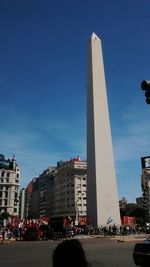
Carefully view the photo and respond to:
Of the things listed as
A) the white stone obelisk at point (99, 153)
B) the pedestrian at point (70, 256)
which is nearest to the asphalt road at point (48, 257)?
the pedestrian at point (70, 256)

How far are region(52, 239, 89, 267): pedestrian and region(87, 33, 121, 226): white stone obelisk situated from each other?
155 ft

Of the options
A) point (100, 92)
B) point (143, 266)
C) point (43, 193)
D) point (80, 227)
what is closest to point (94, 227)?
point (80, 227)

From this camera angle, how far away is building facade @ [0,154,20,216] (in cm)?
12319

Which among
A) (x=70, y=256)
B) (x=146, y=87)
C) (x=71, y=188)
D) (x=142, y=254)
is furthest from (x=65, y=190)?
(x=70, y=256)

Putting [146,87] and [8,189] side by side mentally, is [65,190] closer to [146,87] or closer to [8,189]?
[8,189]

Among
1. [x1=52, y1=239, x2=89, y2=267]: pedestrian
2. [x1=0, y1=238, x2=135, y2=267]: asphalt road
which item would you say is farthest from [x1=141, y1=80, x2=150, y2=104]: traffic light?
[x1=52, y1=239, x2=89, y2=267]: pedestrian

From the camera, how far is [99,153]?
51.8 meters

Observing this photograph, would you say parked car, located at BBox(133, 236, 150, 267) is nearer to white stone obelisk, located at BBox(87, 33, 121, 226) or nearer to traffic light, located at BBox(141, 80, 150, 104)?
traffic light, located at BBox(141, 80, 150, 104)

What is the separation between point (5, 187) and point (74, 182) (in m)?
23.1

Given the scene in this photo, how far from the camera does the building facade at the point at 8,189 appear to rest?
12319 centimetres

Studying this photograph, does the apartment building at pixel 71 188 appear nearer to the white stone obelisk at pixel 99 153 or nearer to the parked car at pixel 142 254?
the white stone obelisk at pixel 99 153

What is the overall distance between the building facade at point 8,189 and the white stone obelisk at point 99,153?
74.7m

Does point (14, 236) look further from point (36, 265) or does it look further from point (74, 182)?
point (74, 182)

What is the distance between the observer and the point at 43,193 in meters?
164
